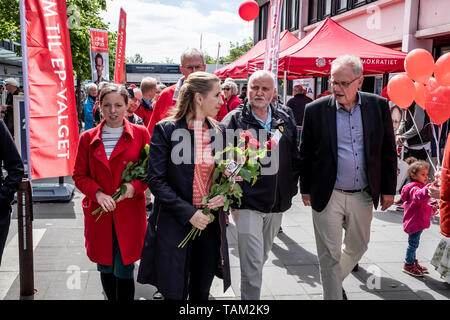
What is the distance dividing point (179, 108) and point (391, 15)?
40.5 feet

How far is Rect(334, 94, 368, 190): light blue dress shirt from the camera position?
3.54 meters

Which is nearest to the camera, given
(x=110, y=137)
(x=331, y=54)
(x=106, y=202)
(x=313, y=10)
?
(x=106, y=202)

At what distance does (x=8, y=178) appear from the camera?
315cm

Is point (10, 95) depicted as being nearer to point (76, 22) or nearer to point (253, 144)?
point (76, 22)

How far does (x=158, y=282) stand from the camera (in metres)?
2.88

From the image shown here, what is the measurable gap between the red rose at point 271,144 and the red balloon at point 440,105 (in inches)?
104

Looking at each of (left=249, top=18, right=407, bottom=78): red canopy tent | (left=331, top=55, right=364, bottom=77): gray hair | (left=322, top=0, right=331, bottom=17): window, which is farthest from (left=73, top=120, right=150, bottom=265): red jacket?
(left=322, top=0, right=331, bottom=17): window

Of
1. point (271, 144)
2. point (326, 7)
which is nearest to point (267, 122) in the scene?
point (271, 144)

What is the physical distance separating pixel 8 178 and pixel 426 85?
501 centimetres

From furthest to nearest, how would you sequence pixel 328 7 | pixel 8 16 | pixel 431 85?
pixel 328 7
pixel 8 16
pixel 431 85

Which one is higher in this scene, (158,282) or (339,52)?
(339,52)

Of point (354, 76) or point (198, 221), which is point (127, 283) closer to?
point (198, 221)

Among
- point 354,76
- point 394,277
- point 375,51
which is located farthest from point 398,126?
point 354,76

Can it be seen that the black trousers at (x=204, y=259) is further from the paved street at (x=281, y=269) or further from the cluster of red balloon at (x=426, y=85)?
the cluster of red balloon at (x=426, y=85)
